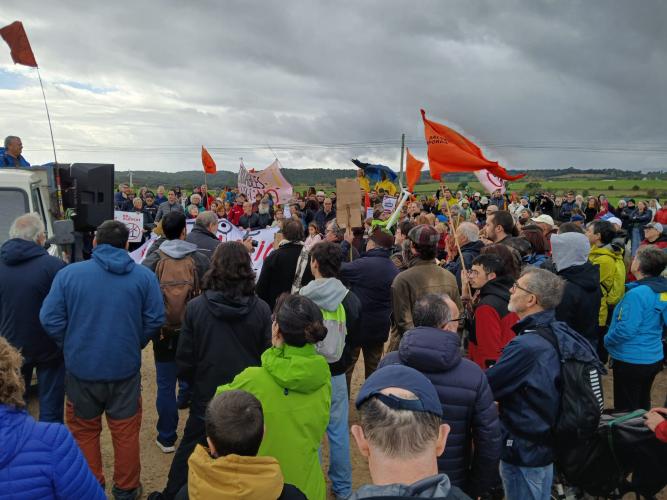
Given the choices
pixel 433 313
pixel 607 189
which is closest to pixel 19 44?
pixel 433 313

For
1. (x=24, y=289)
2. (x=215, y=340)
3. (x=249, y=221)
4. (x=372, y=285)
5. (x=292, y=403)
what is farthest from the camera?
(x=249, y=221)

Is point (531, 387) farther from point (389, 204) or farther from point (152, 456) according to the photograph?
point (389, 204)

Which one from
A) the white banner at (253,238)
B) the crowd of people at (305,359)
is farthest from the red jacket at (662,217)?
the white banner at (253,238)

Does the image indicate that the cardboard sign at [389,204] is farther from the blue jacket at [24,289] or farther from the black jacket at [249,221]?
the blue jacket at [24,289]

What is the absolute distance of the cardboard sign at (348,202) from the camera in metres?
6.87

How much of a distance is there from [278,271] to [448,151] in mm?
2609

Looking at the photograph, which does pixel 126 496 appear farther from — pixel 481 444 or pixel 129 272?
pixel 481 444

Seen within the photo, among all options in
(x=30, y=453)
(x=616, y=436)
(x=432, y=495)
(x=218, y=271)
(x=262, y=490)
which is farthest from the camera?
(x=218, y=271)

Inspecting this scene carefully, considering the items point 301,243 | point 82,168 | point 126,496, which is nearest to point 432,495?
point 126,496

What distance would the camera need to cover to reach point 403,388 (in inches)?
66.1

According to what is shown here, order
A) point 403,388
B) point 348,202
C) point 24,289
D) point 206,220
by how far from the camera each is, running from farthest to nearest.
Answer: point 348,202 < point 206,220 < point 24,289 < point 403,388

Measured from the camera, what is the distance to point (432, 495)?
133 cm

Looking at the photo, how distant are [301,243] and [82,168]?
9.78 feet

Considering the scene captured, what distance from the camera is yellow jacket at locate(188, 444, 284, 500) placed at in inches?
79.4
